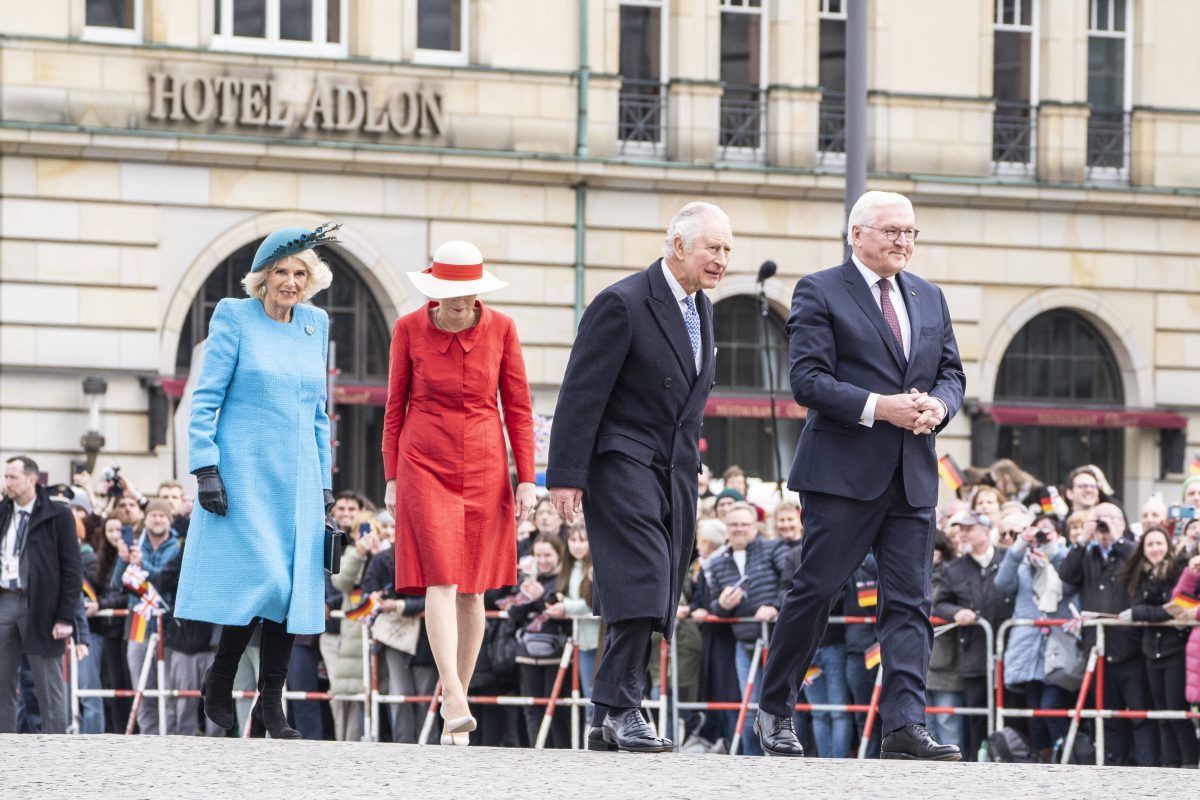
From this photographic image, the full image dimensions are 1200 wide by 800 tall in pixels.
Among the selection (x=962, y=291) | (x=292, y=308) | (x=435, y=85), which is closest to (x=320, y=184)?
(x=435, y=85)

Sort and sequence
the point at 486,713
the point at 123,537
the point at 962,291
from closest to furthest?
the point at 486,713 < the point at 123,537 < the point at 962,291

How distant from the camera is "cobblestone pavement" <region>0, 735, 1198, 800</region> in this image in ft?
23.8

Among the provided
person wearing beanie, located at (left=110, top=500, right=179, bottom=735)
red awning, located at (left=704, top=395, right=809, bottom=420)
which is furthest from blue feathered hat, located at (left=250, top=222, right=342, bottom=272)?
red awning, located at (left=704, top=395, right=809, bottom=420)

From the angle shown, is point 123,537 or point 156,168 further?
point 156,168

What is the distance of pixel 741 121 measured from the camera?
102 ft

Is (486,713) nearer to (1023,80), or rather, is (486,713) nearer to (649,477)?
(649,477)

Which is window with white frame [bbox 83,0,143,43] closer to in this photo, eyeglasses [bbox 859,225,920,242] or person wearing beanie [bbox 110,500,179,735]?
person wearing beanie [bbox 110,500,179,735]

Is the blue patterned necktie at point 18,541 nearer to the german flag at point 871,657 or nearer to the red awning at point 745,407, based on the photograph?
A: the german flag at point 871,657

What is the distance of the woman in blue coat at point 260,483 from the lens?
9906 mm

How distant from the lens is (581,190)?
2995cm

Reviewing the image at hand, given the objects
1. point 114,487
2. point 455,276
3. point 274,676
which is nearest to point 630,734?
point 274,676

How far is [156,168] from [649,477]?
19.7 metres

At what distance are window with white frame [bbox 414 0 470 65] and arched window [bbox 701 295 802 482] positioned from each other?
4515mm

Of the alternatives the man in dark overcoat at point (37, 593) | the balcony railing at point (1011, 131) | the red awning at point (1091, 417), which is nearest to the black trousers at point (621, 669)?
the man in dark overcoat at point (37, 593)
